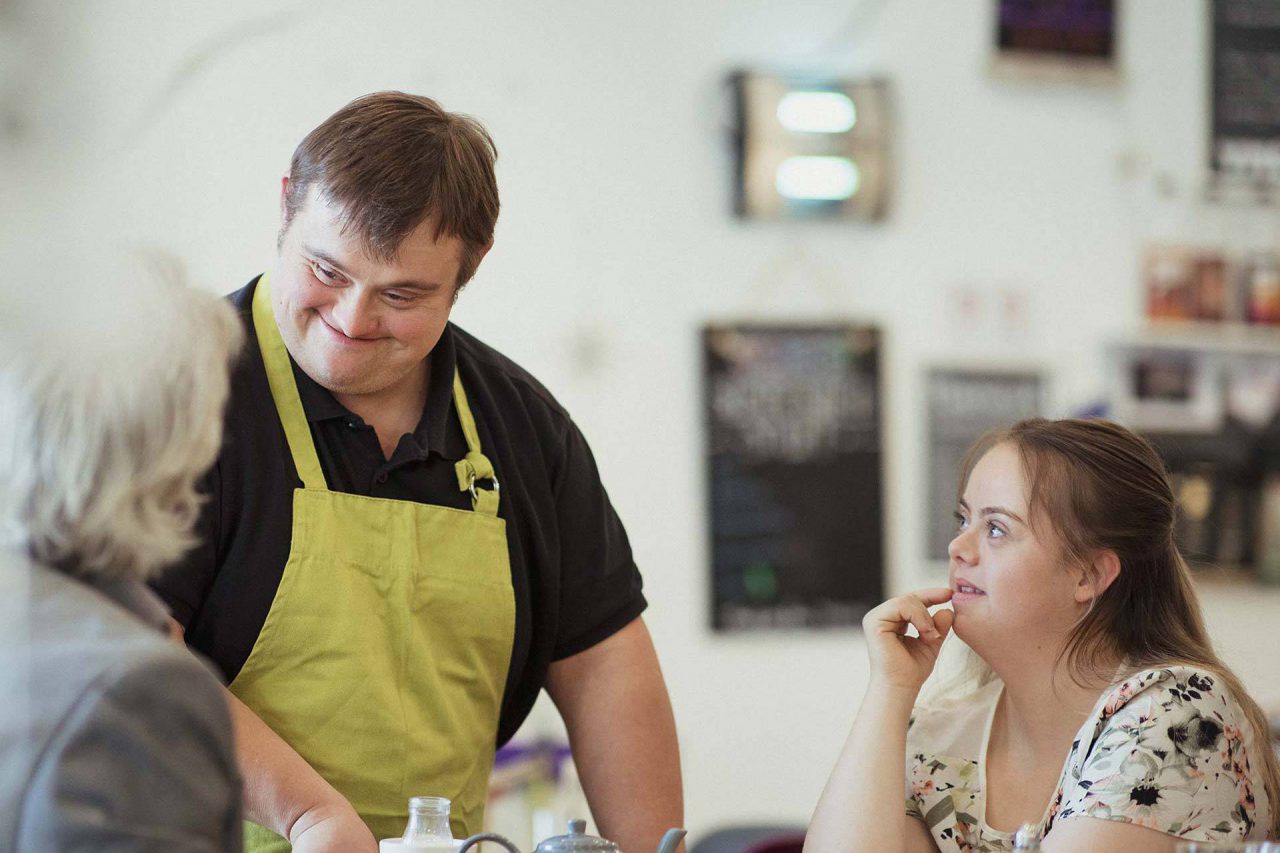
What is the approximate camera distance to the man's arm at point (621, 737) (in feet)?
6.77

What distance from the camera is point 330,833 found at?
161 centimetres

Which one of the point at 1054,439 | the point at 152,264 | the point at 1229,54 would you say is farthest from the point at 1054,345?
the point at 152,264

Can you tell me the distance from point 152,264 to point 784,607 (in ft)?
9.32

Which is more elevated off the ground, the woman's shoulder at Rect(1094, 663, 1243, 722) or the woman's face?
the woman's face

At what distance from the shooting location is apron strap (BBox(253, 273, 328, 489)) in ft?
6.00

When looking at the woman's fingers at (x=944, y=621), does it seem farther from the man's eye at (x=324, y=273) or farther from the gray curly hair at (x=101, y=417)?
the gray curly hair at (x=101, y=417)

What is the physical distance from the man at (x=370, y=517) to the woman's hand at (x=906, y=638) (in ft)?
1.45

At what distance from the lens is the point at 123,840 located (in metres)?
1.07

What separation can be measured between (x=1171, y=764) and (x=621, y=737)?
753 millimetres

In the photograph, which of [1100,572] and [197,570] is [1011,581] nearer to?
[1100,572]

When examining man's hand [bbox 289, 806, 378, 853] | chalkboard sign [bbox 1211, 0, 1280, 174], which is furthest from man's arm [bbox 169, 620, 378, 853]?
chalkboard sign [bbox 1211, 0, 1280, 174]

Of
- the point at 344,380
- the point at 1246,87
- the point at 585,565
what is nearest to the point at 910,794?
the point at 585,565

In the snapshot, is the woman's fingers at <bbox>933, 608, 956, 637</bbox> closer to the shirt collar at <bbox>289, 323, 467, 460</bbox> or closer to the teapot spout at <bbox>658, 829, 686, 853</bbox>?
the teapot spout at <bbox>658, 829, 686, 853</bbox>

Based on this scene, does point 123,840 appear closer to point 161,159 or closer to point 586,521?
point 586,521
